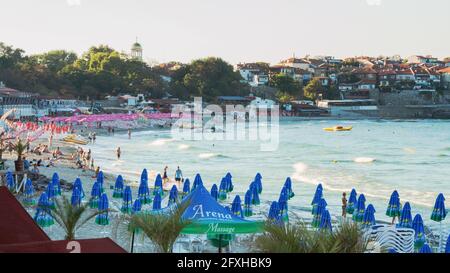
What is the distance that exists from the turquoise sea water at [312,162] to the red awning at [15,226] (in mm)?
11724

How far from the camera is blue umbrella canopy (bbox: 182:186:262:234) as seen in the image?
310 inches

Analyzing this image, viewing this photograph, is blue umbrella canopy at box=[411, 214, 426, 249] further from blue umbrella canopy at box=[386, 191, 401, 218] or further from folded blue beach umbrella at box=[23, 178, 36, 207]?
folded blue beach umbrella at box=[23, 178, 36, 207]

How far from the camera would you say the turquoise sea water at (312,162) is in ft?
66.4

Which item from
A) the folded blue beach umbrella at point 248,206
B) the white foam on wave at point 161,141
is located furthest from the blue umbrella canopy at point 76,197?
the white foam on wave at point 161,141

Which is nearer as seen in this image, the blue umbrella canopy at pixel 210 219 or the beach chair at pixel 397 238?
the blue umbrella canopy at pixel 210 219

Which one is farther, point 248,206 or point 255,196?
point 255,196

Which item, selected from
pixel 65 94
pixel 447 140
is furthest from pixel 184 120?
pixel 447 140

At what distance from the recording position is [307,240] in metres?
4.27

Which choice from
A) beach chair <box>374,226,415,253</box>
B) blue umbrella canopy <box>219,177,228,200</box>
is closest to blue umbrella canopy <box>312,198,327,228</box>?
beach chair <box>374,226,415,253</box>

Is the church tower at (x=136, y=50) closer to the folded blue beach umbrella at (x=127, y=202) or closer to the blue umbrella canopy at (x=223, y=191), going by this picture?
the blue umbrella canopy at (x=223, y=191)

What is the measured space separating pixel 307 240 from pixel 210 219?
151 inches

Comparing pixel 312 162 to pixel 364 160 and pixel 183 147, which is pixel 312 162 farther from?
pixel 183 147

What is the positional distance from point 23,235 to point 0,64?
Answer: 54.7m

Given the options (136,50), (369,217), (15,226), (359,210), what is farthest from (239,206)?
(136,50)
